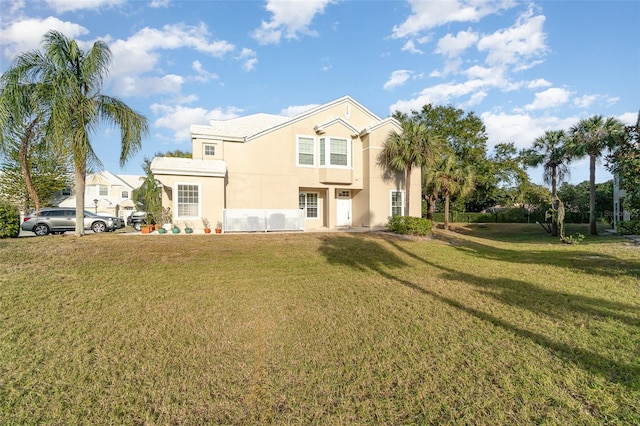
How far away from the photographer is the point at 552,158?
20984mm

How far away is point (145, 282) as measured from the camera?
293 inches

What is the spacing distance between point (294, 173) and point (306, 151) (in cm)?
165

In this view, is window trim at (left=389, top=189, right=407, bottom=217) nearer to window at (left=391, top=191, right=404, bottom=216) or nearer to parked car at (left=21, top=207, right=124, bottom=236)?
window at (left=391, top=191, right=404, bottom=216)

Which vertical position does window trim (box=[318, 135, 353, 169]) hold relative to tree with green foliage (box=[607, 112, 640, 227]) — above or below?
above

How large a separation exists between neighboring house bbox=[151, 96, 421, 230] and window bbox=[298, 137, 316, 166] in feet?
0.20

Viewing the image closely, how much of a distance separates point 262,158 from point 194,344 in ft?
46.6

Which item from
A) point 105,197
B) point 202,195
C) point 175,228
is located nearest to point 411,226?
point 202,195

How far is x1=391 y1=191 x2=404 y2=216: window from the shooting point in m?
20.0

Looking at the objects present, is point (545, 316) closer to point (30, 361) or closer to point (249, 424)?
point (249, 424)

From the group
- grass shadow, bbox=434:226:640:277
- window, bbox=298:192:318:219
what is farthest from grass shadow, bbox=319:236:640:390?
window, bbox=298:192:318:219

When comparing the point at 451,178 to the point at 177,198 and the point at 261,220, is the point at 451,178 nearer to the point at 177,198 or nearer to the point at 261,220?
the point at 261,220

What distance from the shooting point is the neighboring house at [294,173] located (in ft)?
50.6

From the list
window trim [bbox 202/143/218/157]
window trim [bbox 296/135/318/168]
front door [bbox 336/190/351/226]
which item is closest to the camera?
window trim [bbox 202/143/218/157]

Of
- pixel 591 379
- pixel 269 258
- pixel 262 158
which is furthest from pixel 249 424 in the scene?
pixel 262 158
